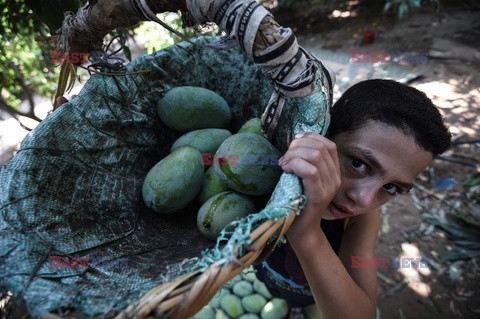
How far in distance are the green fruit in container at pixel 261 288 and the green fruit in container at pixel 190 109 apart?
892 millimetres

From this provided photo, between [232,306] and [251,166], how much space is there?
906 millimetres

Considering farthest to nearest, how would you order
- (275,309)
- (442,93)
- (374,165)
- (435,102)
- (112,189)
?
(442,93), (435,102), (275,309), (112,189), (374,165)

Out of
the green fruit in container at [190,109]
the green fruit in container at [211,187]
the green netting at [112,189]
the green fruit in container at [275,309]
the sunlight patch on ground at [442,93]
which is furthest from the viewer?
the sunlight patch on ground at [442,93]

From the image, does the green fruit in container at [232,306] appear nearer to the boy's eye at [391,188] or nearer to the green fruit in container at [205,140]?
the green fruit in container at [205,140]

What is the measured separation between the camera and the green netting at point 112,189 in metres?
0.64

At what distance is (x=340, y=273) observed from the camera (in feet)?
2.68

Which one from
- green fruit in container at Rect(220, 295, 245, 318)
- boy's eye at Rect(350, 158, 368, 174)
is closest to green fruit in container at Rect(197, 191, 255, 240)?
boy's eye at Rect(350, 158, 368, 174)

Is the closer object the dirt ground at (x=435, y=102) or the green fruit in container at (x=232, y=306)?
the green fruit in container at (x=232, y=306)

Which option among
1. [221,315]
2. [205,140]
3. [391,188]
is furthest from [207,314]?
[391,188]

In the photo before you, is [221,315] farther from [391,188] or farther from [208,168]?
[391,188]

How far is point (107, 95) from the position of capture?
1.16 meters

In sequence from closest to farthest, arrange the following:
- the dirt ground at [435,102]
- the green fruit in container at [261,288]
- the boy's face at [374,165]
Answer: the boy's face at [374,165] → the green fruit in container at [261,288] → the dirt ground at [435,102]

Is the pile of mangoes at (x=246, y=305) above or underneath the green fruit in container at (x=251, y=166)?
underneath

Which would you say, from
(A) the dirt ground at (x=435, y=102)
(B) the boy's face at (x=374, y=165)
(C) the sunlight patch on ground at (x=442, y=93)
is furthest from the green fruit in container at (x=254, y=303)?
(C) the sunlight patch on ground at (x=442, y=93)
